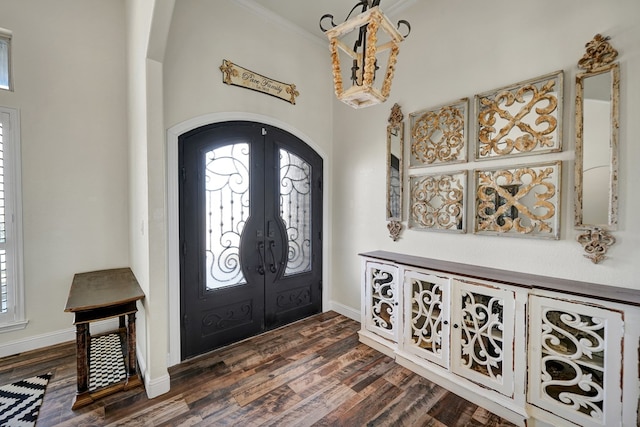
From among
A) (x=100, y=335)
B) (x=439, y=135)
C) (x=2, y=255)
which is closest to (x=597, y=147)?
(x=439, y=135)

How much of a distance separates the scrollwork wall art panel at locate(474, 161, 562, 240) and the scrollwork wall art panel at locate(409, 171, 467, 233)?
14 cm

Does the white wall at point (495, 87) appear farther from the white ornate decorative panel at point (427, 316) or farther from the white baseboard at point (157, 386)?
the white baseboard at point (157, 386)

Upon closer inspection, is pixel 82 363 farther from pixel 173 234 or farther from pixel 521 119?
pixel 521 119

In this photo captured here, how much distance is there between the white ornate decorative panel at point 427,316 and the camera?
221 cm

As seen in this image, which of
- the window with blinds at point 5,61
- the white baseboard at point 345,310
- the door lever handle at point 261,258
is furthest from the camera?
the white baseboard at point 345,310

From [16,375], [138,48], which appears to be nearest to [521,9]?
[138,48]

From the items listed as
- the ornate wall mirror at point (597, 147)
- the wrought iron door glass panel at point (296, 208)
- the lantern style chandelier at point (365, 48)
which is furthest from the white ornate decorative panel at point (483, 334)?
the wrought iron door glass panel at point (296, 208)

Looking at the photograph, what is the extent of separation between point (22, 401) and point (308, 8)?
165 inches

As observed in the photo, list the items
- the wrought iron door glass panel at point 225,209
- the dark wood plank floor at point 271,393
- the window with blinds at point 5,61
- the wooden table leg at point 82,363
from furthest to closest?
the wrought iron door glass panel at point 225,209 → the window with blinds at point 5,61 → the wooden table leg at point 82,363 → the dark wood plank floor at point 271,393

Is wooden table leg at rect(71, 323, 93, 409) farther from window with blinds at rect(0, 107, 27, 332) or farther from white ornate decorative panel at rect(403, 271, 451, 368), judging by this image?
white ornate decorative panel at rect(403, 271, 451, 368)

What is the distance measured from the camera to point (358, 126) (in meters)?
3.34

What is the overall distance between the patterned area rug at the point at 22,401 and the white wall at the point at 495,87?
9.47 ft

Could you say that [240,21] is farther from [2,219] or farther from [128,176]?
[2,219]

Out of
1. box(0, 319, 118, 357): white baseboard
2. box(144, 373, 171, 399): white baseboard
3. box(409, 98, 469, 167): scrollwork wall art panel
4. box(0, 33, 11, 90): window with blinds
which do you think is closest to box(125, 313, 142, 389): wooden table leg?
box(144, 373, 171, 399): white baseboard
